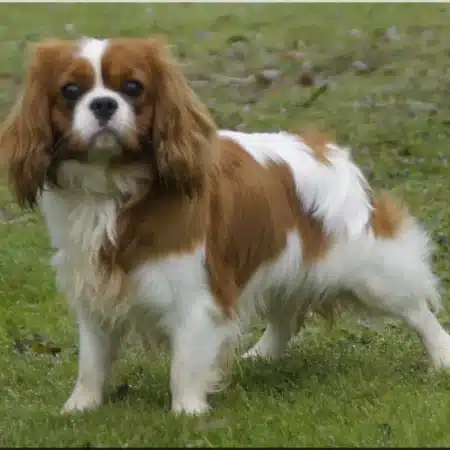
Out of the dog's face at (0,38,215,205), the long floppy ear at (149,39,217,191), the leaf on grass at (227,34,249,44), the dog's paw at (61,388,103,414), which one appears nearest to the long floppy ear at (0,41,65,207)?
the dog's face at (0,38,215,205)

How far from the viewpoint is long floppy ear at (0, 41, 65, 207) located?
17.6ft

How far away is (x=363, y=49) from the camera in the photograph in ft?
49.5

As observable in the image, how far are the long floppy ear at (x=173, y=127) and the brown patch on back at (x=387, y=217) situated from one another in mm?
1436

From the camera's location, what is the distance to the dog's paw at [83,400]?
19.4 ft

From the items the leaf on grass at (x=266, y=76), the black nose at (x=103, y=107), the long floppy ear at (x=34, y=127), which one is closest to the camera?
the black nose at (x=103, y=107)

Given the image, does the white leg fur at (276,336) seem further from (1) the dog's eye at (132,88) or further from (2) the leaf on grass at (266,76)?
(2) the leaf on grass at (266,76)

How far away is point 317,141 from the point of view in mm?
6625

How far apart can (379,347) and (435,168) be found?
437cm

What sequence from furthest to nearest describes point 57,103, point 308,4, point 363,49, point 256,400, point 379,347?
1. point 308,4
2. point 363,49
3. point 379,347
4. point 256,400
5. point 57,103

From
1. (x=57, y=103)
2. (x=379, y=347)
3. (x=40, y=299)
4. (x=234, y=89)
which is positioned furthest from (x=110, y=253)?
(x=234, y=89)

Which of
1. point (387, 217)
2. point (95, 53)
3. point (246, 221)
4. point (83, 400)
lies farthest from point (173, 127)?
point (387, 217)

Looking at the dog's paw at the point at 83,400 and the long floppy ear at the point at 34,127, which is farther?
the dog's paw at the point at 83,400

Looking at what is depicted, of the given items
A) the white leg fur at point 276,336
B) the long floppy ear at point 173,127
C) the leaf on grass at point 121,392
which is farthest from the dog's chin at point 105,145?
the white leg fur at point 276,336

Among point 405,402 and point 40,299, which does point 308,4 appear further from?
point 405,402
